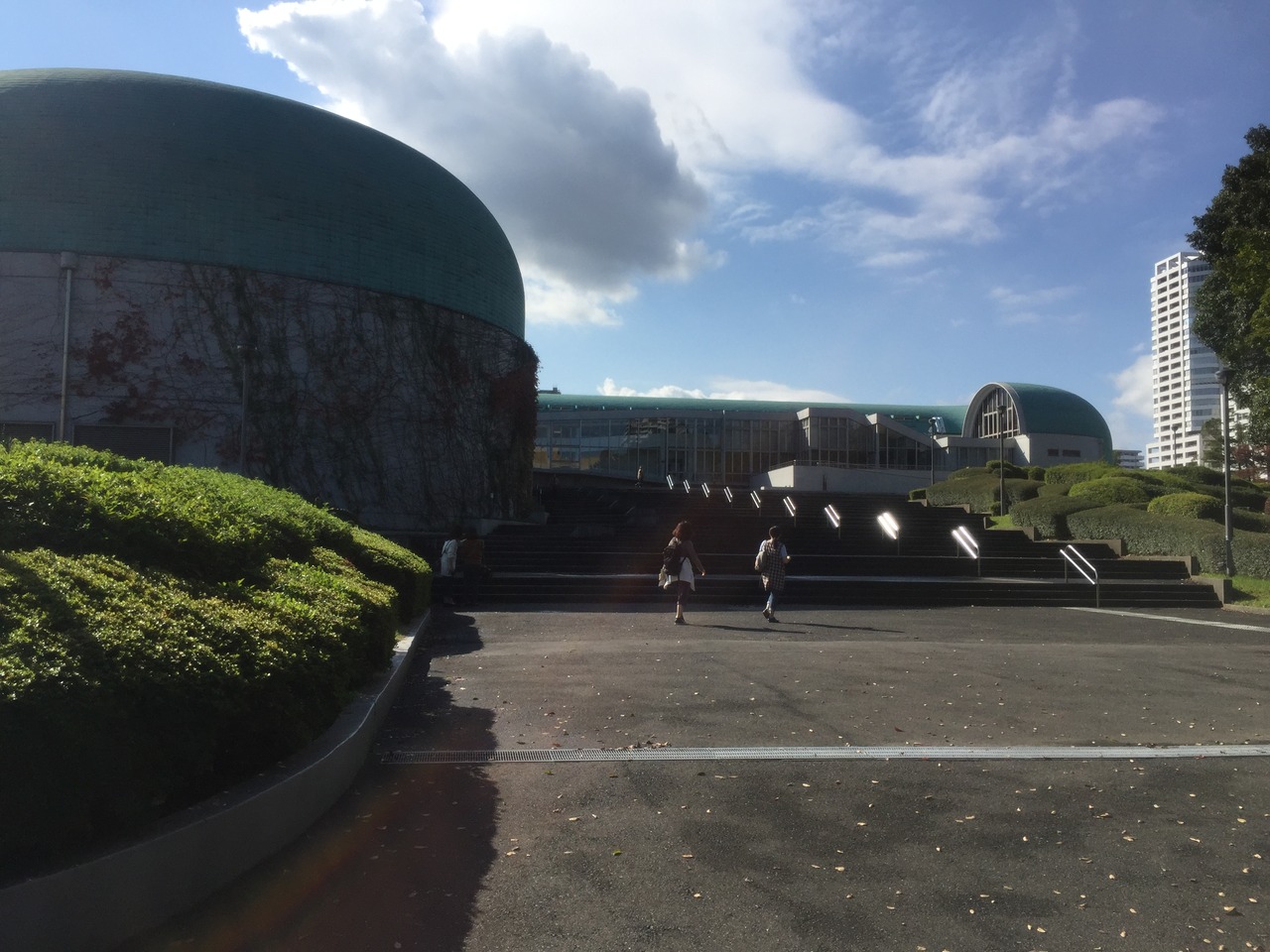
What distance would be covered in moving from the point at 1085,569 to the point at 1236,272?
5.85 metres

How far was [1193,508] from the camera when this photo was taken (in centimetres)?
2217

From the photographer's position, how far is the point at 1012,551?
74.0ft

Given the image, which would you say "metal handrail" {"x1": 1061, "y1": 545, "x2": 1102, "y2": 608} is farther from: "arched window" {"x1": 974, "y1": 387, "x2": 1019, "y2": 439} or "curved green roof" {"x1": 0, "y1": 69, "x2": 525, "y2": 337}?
"arched window" {"x1": 974, "y1": 387, "x2": 1019, "y2": 439}

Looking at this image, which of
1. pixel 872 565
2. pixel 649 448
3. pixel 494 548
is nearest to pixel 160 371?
pixel 494 548

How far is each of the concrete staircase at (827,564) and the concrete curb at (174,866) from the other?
1209 cm

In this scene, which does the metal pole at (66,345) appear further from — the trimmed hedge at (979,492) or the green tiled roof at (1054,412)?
the green tiled roof at (1054,412)

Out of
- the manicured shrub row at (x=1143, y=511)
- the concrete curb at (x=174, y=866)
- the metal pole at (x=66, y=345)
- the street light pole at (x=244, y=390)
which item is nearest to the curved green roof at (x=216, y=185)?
the metal pole at (x=66, y=345)

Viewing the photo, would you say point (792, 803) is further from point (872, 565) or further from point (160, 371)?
point (160, 371)

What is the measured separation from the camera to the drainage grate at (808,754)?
5516mm

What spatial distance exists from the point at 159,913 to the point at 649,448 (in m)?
48.6

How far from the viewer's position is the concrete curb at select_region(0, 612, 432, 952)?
2783 millimetres

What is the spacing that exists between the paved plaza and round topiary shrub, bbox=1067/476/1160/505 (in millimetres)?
18806

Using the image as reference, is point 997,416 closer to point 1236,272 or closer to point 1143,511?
point 1143,511

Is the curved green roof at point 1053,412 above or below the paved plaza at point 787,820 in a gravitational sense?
above
